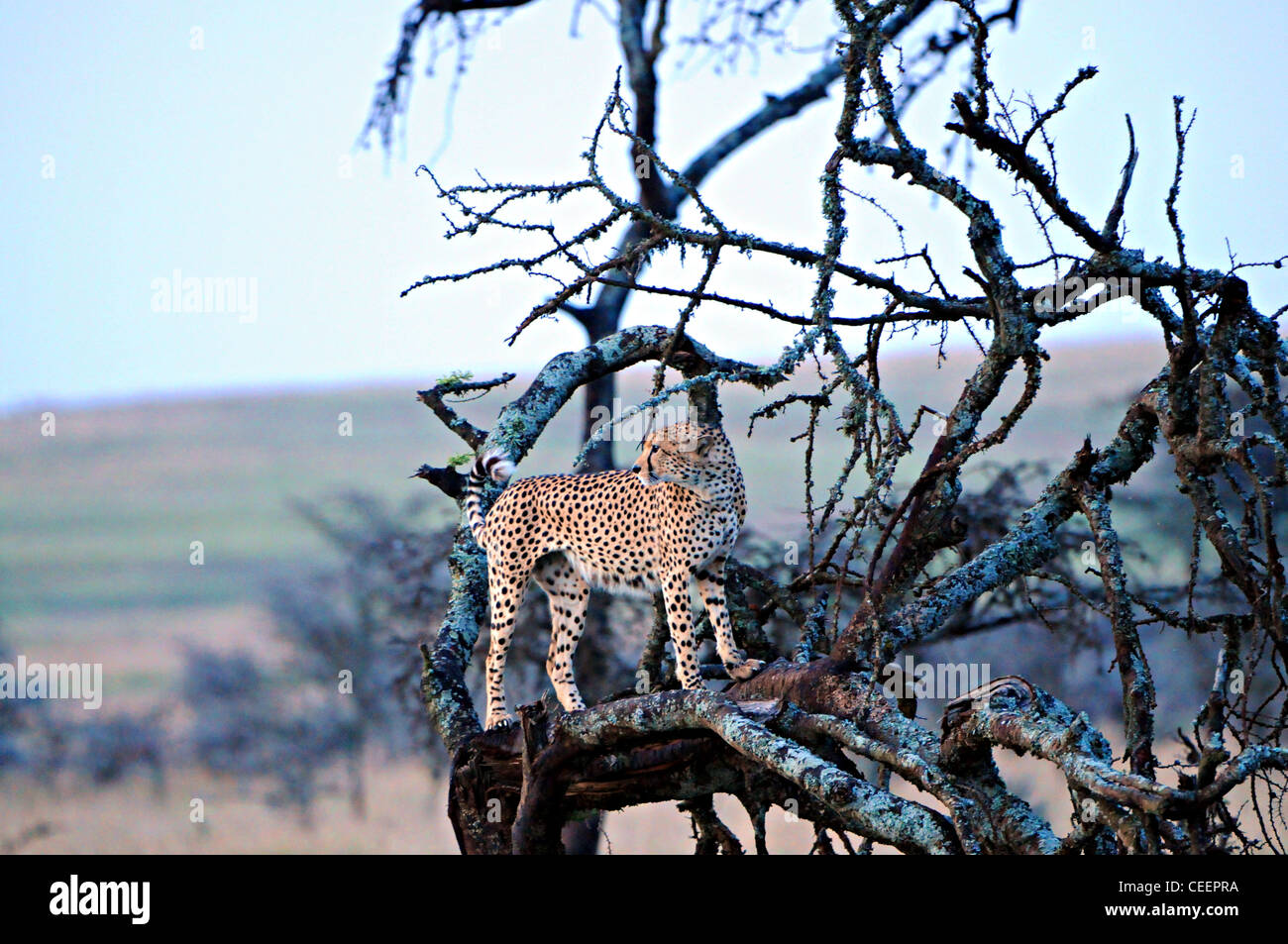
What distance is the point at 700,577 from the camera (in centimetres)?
565

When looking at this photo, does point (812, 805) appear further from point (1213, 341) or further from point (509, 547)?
point (1213, 341)

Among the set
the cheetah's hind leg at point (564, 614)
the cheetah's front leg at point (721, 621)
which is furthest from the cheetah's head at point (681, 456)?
the cheetah's hind leg at point (564, 614)

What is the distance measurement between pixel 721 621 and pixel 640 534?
19.9 inches

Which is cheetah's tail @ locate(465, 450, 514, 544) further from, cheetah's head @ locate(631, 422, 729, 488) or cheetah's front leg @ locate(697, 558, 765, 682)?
cheetah's front leg @ locate(697, 558, 765, 682)

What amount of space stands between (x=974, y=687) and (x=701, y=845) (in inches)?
99.1

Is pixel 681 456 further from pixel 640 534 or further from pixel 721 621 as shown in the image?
pixel 721 621

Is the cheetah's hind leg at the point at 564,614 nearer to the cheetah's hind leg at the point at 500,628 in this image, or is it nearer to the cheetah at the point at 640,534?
the cheetah at the point at 640,534

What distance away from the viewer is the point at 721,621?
560 cm

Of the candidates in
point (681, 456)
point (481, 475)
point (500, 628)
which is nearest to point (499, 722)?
point (500, 628)

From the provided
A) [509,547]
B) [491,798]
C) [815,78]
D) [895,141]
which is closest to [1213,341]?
[895,141]

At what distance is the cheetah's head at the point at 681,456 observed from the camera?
538cm

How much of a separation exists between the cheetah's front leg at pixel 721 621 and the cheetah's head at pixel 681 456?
0.40m

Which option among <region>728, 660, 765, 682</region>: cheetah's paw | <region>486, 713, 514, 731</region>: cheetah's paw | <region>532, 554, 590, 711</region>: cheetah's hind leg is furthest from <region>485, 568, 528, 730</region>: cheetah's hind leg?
<region>728, 660, 765, 682</region>: cheetah's paw

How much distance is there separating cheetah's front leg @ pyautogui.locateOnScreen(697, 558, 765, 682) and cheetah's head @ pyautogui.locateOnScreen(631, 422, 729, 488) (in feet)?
1.30
